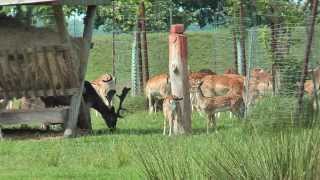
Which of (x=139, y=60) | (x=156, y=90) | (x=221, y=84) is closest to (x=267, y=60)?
(x=221, y=84)

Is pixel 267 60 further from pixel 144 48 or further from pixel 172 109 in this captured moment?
pixel 144 48

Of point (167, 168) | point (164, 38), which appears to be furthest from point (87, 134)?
point (164, 38)

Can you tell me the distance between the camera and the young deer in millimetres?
18266

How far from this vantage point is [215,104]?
18.4 meters

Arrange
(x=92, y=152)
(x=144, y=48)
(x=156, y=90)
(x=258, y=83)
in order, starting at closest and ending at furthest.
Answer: (x=92, y=152)
(x=258, y=83)
(x=156, y=90)
(x=144, y=48)

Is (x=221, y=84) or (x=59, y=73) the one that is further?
(x=221, y=84)

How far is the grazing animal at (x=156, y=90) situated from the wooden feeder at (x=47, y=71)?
5830 millimetres

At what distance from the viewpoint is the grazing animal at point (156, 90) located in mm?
23422

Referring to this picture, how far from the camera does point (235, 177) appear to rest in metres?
5.86

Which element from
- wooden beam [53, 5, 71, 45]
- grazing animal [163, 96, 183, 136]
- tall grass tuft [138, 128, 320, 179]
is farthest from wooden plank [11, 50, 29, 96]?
tall grass tuft [138, 128, 320, 179]

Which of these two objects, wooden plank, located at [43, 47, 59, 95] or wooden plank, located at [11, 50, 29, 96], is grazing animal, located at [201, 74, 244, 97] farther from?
wooden plank, located at [11, 50, 29, 96]

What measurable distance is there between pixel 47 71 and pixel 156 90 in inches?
263

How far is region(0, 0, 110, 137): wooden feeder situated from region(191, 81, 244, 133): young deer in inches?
101

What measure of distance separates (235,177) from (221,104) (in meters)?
12.6
